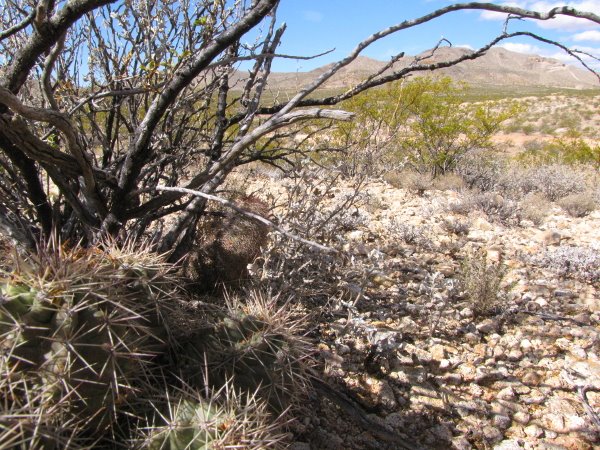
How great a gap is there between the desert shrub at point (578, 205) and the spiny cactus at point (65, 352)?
6637 millimetres

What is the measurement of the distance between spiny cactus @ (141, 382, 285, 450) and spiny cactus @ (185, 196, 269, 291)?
4.52ft

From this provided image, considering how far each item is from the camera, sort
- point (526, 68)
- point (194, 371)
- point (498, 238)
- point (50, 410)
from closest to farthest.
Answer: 1. point (50, 410)
2. point (194, 371)
3. point (498, 238)
4. point (526, 68)

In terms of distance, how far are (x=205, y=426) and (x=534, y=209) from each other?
5.78 metres

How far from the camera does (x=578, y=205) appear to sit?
259 inches

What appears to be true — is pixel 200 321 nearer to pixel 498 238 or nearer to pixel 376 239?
pixel 376 239

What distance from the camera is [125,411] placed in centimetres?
139

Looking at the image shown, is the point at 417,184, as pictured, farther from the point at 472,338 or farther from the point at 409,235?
the point at 472,338

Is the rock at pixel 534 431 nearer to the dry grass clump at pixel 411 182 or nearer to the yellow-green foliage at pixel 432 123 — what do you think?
the dry grass clump at pixel 411 182

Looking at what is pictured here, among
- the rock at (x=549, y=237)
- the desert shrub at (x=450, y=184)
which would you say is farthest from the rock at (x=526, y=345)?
the desert shrub at (x=450, y=184)

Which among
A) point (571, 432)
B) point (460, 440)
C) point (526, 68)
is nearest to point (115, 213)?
point (460, 440)

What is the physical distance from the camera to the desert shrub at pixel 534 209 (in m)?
5.86

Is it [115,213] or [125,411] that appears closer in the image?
[125,411]

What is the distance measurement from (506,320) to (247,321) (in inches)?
87.3

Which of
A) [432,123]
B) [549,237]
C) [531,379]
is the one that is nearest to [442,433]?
[531,379]
